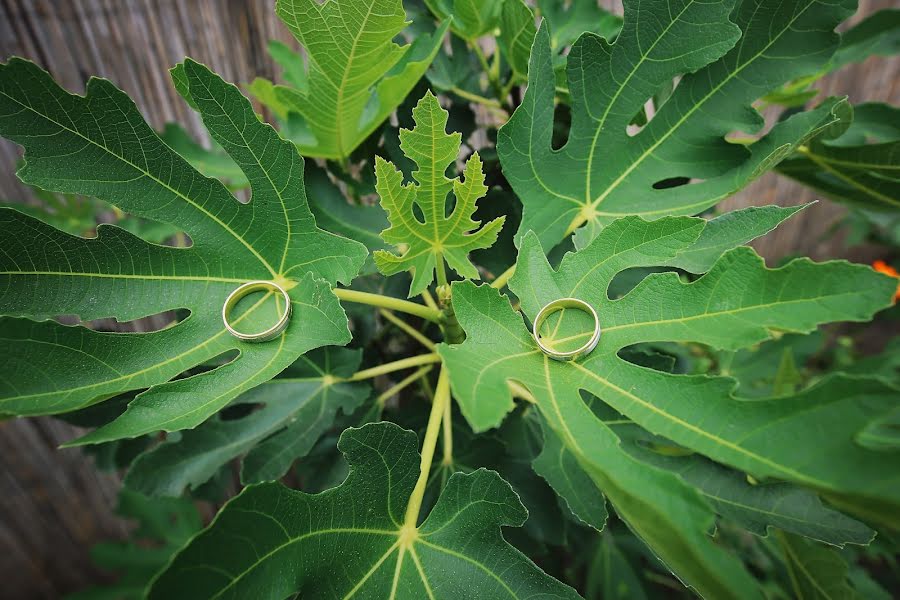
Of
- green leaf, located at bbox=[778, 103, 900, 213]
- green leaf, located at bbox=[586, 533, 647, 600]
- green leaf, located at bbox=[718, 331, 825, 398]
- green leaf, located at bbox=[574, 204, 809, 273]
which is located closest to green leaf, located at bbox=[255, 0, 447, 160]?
green leaf, located at bbox=[574, 204, 809, 273]

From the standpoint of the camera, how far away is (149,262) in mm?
606

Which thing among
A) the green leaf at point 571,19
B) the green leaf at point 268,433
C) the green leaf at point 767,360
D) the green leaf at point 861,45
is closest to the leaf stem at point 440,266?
the green leaf at point 268,433

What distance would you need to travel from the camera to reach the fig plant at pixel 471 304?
46 cm

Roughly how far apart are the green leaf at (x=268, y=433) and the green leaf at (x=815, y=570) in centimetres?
57

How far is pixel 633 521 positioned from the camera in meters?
0.44

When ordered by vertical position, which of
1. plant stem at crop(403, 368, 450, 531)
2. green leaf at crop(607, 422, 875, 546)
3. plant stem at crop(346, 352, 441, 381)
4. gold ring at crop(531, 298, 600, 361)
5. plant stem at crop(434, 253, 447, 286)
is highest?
plant stem at crop(434, 253, 447, 286)

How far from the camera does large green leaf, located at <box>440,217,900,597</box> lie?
0.41 m

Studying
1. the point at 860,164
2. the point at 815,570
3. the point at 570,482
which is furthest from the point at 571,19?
the point at 815,570

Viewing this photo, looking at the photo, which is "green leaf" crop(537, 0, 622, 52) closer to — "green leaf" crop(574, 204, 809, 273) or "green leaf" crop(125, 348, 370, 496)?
"green leaf" crop(574, 204, 809, 273)

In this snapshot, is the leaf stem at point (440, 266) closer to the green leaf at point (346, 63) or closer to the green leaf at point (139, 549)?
the green leaf at point (346, 63)

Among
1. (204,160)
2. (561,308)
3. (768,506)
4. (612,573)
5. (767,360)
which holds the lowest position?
(612,573)

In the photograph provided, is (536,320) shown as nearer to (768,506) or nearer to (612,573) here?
(768,506)

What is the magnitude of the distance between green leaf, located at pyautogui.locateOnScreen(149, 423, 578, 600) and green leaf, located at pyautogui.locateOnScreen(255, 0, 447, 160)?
38 cm

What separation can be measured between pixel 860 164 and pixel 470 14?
0.57 metres
